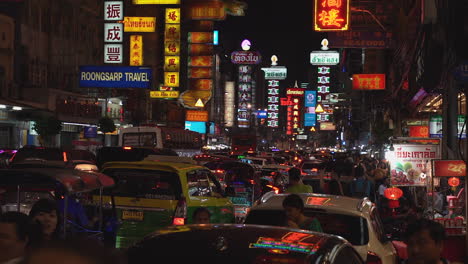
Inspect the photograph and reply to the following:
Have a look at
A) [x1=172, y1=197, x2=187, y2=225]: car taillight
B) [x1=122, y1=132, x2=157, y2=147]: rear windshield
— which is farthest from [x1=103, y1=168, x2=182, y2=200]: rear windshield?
[x1=122, y1=132, x2=157, y2=147]: rear windshield

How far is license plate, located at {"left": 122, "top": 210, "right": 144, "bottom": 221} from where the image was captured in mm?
11070

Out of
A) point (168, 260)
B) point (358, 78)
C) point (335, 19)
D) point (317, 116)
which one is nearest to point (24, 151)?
point (335, 19)

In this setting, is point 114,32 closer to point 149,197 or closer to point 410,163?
point 410,163

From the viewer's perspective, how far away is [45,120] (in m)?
38.4

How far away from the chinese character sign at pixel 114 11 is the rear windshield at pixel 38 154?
20.1 meters

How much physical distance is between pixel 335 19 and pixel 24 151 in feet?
38.7

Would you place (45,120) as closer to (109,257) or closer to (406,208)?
(406,208)

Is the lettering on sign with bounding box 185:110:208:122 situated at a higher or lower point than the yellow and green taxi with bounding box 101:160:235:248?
higher

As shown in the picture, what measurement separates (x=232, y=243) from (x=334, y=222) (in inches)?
136

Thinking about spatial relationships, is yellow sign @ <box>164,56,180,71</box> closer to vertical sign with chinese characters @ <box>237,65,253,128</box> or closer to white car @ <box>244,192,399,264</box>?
white car @ <box>244,192,399,264</box>

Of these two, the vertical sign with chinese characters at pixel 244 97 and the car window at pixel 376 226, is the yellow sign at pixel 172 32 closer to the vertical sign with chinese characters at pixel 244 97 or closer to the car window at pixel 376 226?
the car window at pixel 376 226

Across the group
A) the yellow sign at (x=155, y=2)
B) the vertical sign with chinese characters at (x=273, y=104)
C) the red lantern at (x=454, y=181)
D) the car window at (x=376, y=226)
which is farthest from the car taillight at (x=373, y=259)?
the vertical sign with chinese characters at (x=273, y=104)

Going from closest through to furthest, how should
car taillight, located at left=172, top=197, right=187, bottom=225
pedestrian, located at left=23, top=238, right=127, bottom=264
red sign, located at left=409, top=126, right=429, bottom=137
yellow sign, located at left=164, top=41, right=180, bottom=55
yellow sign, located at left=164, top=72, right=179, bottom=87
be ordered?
1. pedestrian, located at left=23, top=238, right=127, bottom=264
2. car taillight, located at left=172, top=197, right=187, bottom=225
3. red sign, located at left=409, top=126, right=429, bottom=137
4. yellow sign, located at left=164, top=41, right=180, bottom=55
5. yellow sign, located at left=164, top=72, right=179, bottom=87

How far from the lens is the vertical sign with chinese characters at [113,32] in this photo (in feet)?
134
